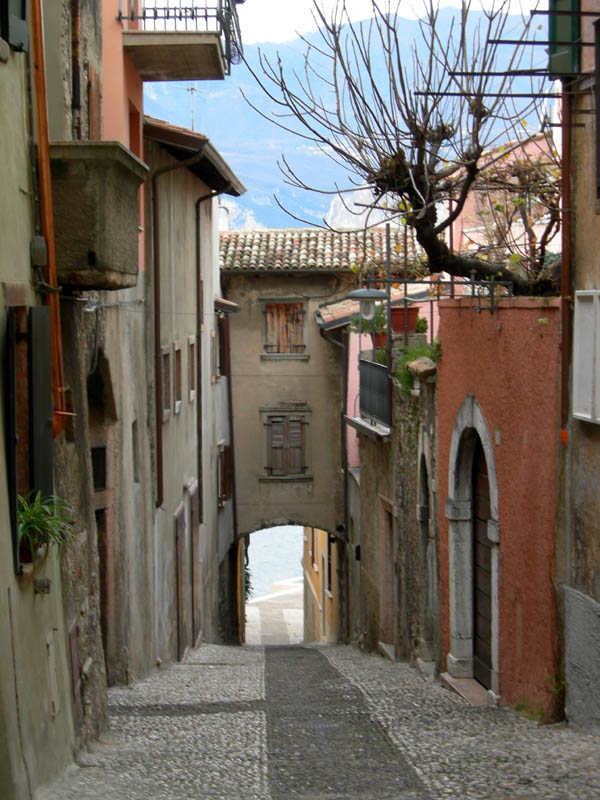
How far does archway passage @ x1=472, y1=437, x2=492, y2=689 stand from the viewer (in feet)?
37.2

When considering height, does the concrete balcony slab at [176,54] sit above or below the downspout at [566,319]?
above

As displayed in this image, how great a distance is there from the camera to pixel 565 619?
8.27 m

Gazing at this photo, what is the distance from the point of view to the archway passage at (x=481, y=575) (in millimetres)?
11341

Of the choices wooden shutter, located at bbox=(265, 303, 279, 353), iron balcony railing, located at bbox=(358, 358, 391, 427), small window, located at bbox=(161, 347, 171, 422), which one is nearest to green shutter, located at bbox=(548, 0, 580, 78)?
small window, located at bbox=(161, 347, 171, 422)

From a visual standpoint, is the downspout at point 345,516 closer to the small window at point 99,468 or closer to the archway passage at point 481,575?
the archway passage at point 481,575

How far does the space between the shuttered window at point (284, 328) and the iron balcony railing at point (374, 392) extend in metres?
7.70

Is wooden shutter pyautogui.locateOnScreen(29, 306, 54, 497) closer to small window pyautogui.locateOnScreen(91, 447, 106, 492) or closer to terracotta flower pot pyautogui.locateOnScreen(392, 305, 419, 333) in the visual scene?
small window pyautogui.locateOnScreen(91, 447, 106, 492)

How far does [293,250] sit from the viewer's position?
26875mm

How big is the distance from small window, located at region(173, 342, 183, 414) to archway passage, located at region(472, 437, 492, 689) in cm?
662

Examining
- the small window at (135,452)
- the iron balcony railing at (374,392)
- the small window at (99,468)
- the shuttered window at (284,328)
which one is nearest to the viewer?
the small window at (99,468)

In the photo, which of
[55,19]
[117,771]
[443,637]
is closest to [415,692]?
[443,637]

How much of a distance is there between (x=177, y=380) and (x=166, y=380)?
4.97 feet

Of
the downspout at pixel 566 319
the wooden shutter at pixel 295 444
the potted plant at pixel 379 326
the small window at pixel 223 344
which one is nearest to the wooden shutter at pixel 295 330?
the small window at pixel 223 344

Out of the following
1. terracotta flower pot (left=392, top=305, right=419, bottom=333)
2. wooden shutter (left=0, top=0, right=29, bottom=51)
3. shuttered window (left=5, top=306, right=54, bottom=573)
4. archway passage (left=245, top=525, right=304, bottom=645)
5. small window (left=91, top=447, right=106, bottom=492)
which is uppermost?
wooden shutter (left=0, top=0, right=29, bottom=51)
